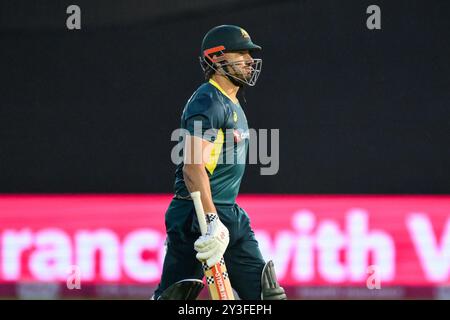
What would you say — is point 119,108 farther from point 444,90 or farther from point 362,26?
point 444,90

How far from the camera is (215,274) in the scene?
18.9ft

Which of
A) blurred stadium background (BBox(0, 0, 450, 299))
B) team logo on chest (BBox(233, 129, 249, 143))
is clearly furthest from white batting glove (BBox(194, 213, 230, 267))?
blurred stadium background (BBox(0, 0, 450, 299))

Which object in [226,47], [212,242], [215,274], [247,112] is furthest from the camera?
[247,112]

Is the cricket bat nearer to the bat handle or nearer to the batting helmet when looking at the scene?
the bat handle

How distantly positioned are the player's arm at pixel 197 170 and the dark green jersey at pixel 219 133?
48mm

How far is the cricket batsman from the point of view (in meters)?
5.78

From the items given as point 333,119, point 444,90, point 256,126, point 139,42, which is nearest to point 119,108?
point 139,42

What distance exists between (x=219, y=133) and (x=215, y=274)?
2.52 feet

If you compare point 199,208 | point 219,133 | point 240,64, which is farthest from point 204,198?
point 240,64

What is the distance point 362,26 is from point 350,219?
174 centimetres
